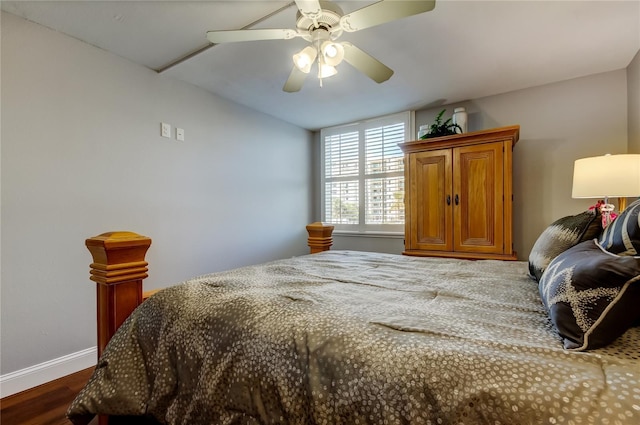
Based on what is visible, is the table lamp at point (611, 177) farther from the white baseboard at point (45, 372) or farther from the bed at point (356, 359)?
the white baseboard at point (45, 372)

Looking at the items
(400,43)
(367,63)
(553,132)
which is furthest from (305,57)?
A: (553,132)

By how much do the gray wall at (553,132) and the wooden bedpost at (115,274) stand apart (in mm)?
3183

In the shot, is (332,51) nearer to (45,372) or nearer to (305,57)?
(305,57)

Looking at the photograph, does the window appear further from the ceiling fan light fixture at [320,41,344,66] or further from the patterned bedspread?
the patterned bedspread

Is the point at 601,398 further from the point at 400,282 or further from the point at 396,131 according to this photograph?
the point at 396,131

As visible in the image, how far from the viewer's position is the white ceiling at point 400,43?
1.77 meters

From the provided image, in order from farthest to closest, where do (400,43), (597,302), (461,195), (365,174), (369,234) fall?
(365,174) < (369,234) < (461,195) < (400,43) < (597,302)

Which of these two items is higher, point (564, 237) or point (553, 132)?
point (553, 132)

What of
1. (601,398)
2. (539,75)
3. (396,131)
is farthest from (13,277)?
(539,75)

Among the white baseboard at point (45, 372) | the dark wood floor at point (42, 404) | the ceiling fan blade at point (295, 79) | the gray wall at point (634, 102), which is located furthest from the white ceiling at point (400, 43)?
the dark wood floor at point (42, 404)

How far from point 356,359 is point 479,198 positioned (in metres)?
2.46

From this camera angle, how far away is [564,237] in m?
1.19

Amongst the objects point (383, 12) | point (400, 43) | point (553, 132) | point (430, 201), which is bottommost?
point (430, 201)

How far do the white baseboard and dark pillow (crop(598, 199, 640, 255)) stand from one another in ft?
9.60
